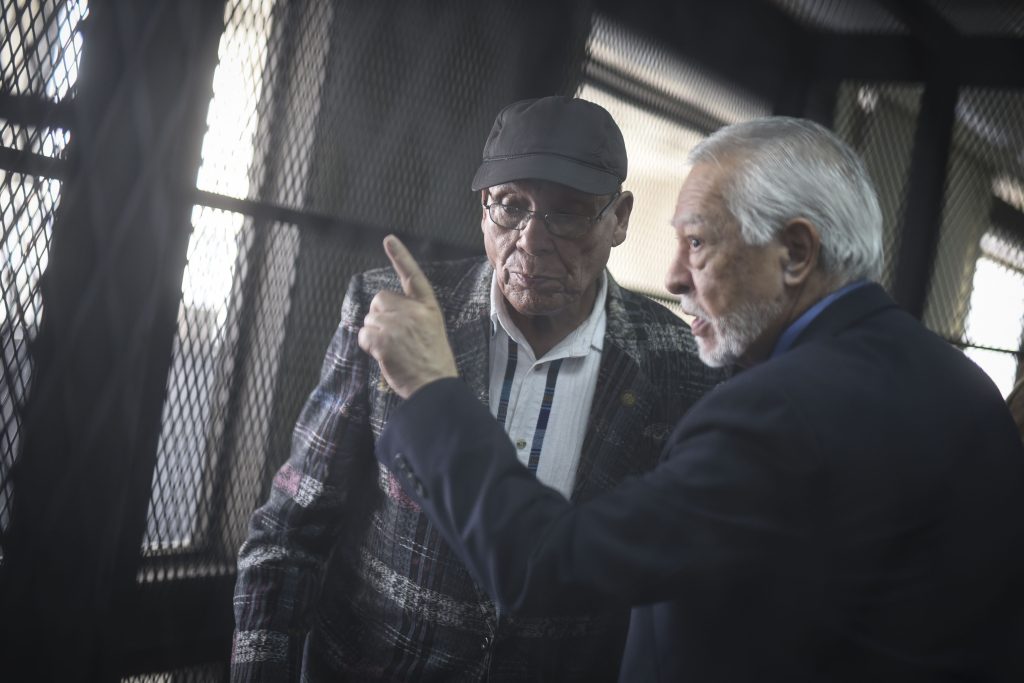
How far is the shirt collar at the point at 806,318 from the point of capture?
1.26 m

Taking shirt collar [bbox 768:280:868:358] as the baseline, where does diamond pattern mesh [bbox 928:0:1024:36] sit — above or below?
above

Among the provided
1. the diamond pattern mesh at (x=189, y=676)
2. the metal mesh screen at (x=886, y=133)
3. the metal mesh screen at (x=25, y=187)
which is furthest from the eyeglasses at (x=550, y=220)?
the metal mesh screen at (x=886, y=133)

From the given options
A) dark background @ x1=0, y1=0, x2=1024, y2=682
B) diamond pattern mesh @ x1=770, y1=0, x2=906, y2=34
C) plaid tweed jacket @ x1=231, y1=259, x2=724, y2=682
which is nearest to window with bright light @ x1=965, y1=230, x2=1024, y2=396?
diamond pattern mesh @ x1=770, y1=0, x2=906, y2=34

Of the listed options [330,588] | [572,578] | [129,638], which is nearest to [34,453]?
[129,638]

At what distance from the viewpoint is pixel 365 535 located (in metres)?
1.69

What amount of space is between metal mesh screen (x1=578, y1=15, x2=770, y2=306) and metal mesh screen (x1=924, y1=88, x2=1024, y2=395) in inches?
54.0

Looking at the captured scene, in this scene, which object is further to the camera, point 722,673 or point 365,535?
point 365,535

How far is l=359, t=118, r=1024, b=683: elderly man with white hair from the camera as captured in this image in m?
1.09

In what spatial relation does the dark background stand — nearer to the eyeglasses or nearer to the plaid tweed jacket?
the plaid tweed jacket

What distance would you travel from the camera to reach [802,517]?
3.61 feet

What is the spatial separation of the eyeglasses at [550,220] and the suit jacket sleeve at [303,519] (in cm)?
30

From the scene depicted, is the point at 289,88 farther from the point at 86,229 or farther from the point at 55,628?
the point at 55,628

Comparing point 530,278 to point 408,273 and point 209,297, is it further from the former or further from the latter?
point 209,297

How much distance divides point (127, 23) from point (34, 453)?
768mm
